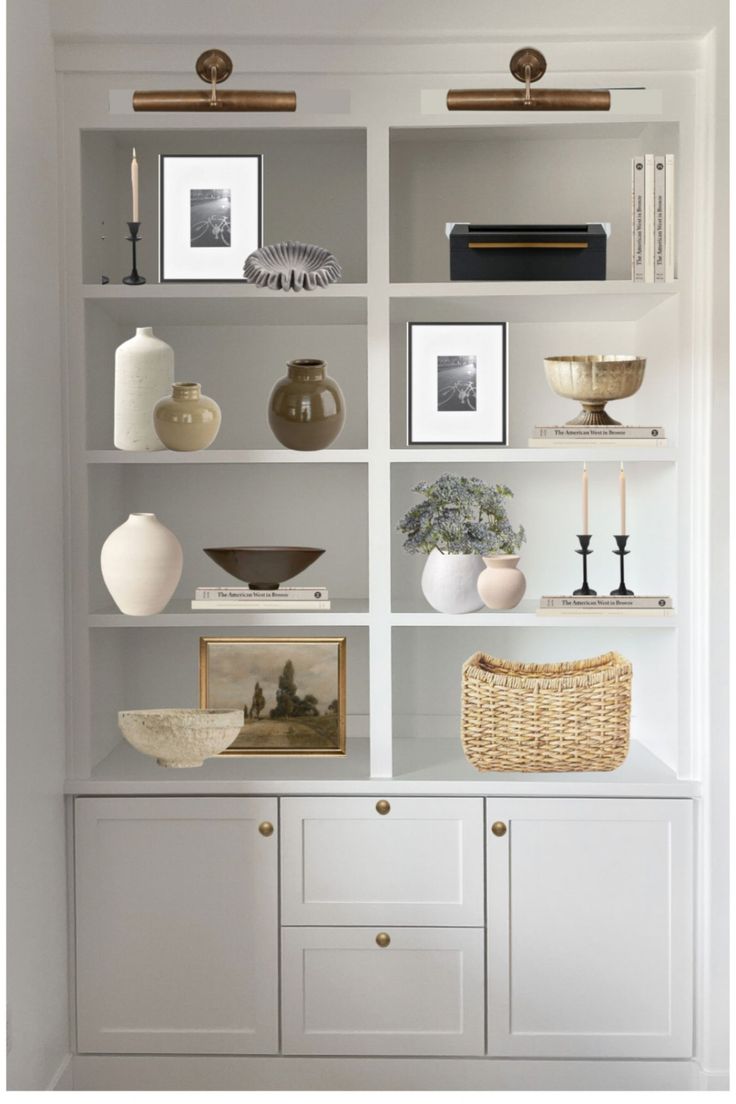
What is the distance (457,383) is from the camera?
2.44m

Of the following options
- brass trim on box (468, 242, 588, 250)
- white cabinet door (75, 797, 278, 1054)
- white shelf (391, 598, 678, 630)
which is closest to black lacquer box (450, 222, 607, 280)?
brass trim on box (468, 242, 588, 250)

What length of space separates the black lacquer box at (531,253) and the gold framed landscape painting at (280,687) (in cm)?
97

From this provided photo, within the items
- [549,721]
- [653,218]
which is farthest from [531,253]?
[549,721]

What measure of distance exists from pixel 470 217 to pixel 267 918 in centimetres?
188

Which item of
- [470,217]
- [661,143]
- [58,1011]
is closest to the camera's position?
[58,1011]

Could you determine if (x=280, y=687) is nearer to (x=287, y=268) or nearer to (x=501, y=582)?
(x=501, y=582)

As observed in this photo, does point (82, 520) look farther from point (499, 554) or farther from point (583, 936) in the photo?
point (583, 936)

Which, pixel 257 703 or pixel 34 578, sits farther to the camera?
pixel 257 703

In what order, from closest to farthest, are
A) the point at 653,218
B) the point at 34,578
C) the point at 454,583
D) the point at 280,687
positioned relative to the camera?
the point at 34,578 → the point at 653,218 → the point at 454,583 → the point at 280,687

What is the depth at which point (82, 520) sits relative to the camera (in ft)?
7.71

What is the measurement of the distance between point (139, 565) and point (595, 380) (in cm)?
115

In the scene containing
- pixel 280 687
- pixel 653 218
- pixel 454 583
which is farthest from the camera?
pixel 280 687

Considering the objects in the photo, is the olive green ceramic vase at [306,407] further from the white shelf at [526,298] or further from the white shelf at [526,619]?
the white shelf at [526,619]

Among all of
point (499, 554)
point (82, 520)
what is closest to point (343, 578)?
point (499, 554)
